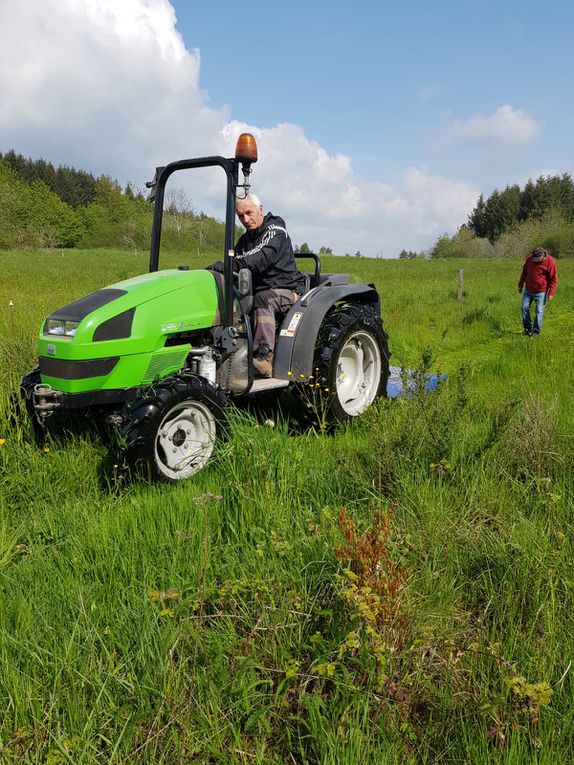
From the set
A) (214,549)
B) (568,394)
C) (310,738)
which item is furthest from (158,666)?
(568,394)

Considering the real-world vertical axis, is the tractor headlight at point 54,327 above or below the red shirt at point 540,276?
below

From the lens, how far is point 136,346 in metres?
3.61

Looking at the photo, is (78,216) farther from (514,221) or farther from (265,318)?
(265,318)

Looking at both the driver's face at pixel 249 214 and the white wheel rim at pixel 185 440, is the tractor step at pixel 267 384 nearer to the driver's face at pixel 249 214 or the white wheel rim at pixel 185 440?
the white wheel rim at pixel 185 440

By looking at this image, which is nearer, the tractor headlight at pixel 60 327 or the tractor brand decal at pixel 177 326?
the tractor headlight at pixel 60 327

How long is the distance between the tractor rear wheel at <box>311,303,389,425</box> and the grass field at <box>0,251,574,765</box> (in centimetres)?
95

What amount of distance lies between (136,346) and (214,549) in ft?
5.06

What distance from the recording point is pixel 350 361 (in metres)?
5.09

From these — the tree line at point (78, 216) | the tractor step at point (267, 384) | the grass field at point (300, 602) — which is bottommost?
the grass field at point (300, 602)

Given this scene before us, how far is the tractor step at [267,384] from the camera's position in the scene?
167 inches

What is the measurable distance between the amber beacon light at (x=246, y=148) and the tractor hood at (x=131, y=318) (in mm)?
805

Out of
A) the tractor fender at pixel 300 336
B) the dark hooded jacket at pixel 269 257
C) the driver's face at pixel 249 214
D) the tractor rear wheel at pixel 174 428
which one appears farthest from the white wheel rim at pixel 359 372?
the tractor rear wheel at pixel 174 428

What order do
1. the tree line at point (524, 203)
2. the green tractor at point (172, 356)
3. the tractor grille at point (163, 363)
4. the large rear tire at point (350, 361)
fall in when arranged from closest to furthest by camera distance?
the green tractor at point (172, 356) → the tractor grille at point (163, 363) → the large rear tire at point (350, 361) → the tree line at point (524, 203)

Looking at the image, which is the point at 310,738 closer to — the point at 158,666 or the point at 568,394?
the point at 158,666
